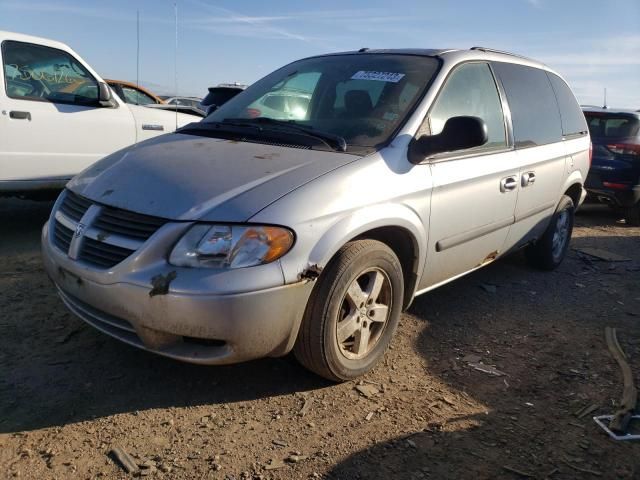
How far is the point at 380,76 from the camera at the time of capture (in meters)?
3.54

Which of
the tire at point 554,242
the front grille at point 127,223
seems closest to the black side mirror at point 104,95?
the front grille at point 127,223

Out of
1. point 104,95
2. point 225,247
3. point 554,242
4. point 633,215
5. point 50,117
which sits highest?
point 104,95

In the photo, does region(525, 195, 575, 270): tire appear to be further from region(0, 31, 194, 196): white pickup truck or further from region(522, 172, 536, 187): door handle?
region(0, 31, 194, 196): white pickup truck

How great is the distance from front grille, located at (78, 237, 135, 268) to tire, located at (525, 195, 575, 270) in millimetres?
3823

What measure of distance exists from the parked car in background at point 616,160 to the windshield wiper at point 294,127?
19.6 feet

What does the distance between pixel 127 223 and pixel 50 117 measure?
10.7 ft

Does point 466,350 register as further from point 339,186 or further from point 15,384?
point 15,384

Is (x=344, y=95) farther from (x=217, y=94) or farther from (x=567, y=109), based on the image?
(x=217, y=94)

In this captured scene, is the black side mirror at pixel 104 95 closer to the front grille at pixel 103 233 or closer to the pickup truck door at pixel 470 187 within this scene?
the front grille at pixel 103 233

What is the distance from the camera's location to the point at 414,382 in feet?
10.1

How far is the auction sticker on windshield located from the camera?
11.4ft

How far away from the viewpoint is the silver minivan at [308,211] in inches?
95.2

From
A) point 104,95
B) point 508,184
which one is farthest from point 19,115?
point 508,184

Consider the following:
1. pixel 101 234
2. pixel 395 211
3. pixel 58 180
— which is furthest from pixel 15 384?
pixel 58 180
